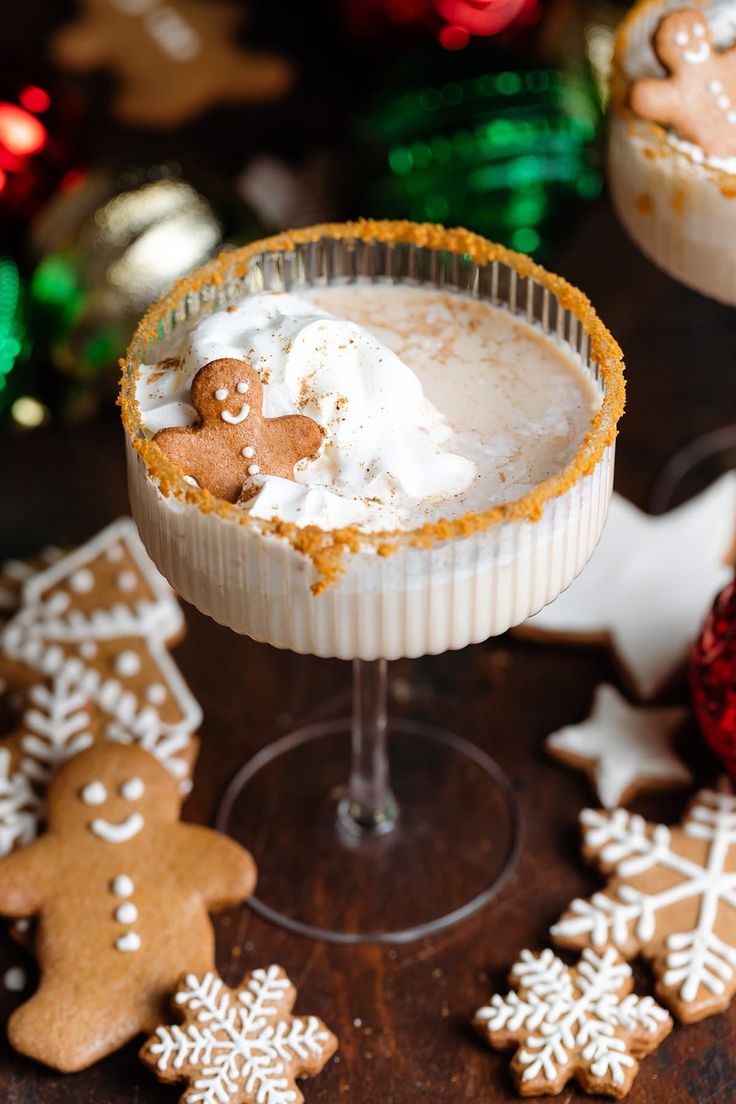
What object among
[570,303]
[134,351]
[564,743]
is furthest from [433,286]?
[564,743]

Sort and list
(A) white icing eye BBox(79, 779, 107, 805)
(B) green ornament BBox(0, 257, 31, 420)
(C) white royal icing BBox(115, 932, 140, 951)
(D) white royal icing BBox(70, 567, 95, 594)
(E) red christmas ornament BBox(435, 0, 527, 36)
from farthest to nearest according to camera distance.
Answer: (E) red christmas ornament BBox(435, 0, 527, 36)
(B) green ornament BBox(0, 257, 31, 420)
(D) white royal icing BBox(70, 567, 95, 594)
(A) white icing eye BBox(79, 779, 107, 805)
(C) white royal icing BBox(115, 932, 140, 951)

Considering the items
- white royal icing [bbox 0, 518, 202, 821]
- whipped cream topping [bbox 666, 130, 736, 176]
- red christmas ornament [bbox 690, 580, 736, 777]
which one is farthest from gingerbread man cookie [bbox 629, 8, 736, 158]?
white royal icing [bbox 0, 518, 202, 821]

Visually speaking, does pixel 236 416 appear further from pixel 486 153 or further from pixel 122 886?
pixel 486 153

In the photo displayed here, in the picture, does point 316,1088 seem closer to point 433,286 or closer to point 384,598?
point 384,598

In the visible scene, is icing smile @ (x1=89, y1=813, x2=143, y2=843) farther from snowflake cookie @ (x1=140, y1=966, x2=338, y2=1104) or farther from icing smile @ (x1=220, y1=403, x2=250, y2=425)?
icing smile @ (x1=220, y1=403, x2=250, y2=425)

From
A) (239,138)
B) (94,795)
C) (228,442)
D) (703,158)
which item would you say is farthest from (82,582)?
(239,138)

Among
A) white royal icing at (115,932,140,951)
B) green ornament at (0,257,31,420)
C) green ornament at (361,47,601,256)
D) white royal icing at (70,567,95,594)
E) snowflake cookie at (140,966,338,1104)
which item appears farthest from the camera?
green ornament at (361,47,601,256)
